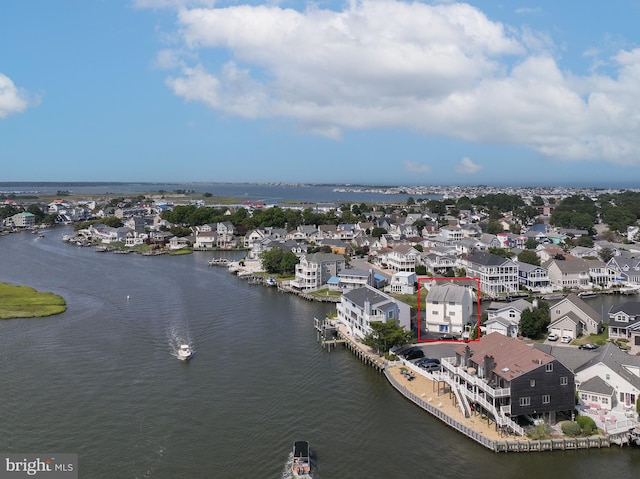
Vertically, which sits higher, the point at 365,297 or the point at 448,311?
the point at 365,297

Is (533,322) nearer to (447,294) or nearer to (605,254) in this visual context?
(447,294)

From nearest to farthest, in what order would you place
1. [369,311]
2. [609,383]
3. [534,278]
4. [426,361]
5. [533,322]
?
1. [609,383]
2. [426,361]
3. [369,311]
4. [533,322]
5. [534,278]

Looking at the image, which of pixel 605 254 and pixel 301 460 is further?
pixel 605 254

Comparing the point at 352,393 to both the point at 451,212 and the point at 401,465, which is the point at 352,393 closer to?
the point at 401,465

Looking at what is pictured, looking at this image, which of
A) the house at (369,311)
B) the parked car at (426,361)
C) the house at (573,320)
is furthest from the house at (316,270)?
the parked car at (426,361)

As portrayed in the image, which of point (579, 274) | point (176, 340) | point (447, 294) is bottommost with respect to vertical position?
point (176, 340)

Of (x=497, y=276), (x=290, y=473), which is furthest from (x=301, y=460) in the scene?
(x=497, y=276)

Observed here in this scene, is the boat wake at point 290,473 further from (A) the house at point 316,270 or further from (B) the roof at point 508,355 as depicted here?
(A) the house at point 316,270

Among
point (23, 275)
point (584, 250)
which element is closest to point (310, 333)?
point (23, 275)
